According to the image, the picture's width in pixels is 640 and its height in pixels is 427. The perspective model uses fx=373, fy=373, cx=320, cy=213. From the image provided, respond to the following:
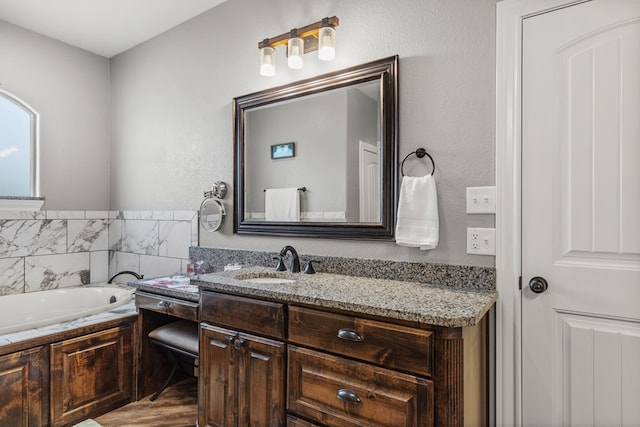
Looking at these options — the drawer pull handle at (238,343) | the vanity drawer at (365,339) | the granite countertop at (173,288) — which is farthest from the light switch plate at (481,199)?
the granite countertop at (173,288)

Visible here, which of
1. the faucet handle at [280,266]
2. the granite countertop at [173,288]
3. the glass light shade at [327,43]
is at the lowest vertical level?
the granite countertop at [173,288]

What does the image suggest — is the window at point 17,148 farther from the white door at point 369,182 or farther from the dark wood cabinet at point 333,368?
the white door at point 369,182

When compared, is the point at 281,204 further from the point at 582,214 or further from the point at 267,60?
the point at 582,214

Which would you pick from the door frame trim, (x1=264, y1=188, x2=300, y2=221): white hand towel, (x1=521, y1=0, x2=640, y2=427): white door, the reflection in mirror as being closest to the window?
the reflection in mirror

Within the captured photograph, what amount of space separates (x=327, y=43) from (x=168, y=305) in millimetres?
1724

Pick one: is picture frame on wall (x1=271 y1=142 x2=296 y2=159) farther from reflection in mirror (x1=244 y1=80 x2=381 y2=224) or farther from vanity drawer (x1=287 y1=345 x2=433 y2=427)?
vanity drawer (x1=287 y1=345 x2=433 y2=427)

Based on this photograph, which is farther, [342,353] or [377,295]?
[377,295]

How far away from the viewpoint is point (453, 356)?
A: 1178mm

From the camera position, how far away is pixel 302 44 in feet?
6.87

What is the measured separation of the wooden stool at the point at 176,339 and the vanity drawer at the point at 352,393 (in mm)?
882

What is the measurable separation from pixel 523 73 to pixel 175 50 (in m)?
2.53

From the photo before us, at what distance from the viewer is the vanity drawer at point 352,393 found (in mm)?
1221

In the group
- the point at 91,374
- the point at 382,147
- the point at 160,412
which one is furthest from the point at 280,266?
the point at 91,374

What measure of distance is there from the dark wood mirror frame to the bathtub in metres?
1.19
